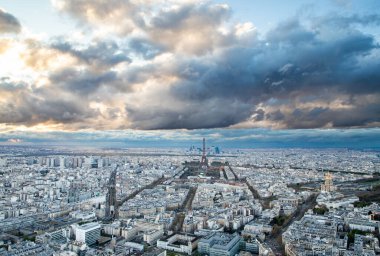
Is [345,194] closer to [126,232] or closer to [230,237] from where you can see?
[230,237]

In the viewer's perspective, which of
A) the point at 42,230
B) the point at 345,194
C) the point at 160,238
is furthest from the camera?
the point at 345,194

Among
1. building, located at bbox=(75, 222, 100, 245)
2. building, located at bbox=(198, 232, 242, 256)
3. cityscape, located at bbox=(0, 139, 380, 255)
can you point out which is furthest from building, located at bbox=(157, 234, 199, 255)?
building, located at bbox=(75, 222, 100, 245)

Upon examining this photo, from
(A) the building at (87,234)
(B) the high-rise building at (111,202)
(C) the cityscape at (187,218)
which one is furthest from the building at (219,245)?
(B) the high-rise building at (111,202)

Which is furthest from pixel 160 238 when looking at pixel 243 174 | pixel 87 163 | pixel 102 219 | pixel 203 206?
pixel 87 163

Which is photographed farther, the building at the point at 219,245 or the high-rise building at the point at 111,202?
the high-rise building at the point at 111,202

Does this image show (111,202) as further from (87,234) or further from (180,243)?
(180,243)

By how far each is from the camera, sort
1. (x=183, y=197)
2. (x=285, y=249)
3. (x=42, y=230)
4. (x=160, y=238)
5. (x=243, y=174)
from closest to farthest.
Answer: (x=285, y=249) → (x=160, y=238) → (x=42, y=230) → (x=183, y=197) → (x=243, y=174)

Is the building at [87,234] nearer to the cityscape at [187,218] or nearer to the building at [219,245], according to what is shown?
the cityscape at [187,218]

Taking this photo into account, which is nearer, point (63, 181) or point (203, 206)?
point (203, 206)
